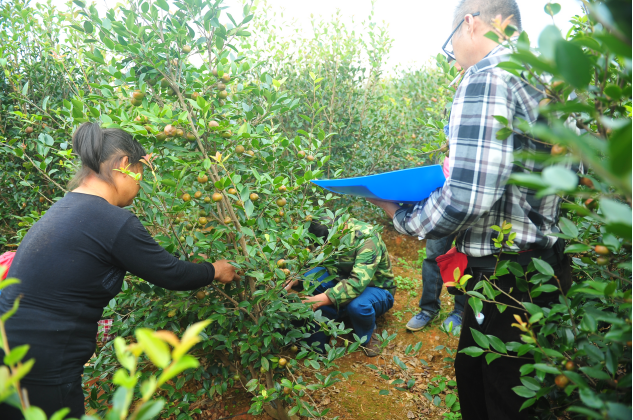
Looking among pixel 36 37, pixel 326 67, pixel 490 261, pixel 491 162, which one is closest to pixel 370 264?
pixel 490 261

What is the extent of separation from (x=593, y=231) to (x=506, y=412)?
83cm

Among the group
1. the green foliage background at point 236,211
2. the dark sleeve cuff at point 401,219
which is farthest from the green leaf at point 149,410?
the dark sleeve cuff at point 401,219

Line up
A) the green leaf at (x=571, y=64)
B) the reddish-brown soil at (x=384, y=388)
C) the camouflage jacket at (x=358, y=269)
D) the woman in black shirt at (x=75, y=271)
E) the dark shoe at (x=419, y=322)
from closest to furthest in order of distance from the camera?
the green leaf at (x=571, y=64), the woman in black shirt at (x=75, y=271), the reddish-brown soil at (x=384, y=388), the camouflage jacket at (x=358, y=269), the dark shoe at (x=419, y=322)

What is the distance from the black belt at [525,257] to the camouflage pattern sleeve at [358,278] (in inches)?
63.9

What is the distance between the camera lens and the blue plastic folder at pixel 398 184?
60.0 inches

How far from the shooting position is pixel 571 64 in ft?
1.80

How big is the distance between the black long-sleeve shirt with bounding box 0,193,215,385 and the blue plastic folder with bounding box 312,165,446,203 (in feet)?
2.64

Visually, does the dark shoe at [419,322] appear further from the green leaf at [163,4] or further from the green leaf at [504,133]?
the green leaf at [163,4]

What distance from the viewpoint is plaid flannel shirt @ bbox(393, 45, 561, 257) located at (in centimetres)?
137

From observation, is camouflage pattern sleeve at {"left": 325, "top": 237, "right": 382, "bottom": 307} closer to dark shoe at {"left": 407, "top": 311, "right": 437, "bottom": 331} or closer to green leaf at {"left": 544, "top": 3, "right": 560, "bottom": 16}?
dark shoe at {"left": 407, "top": 311, "right": 437, "bottom": 331}

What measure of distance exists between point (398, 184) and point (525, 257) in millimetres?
554

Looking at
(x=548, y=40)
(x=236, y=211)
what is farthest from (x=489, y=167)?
(x=236, y=211)

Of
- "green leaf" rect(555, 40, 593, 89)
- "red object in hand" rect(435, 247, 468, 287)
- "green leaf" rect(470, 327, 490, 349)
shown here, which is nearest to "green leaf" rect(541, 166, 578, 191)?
"green leaf" rect(555, 40, 593, 89)

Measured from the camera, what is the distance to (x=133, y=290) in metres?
2.11
